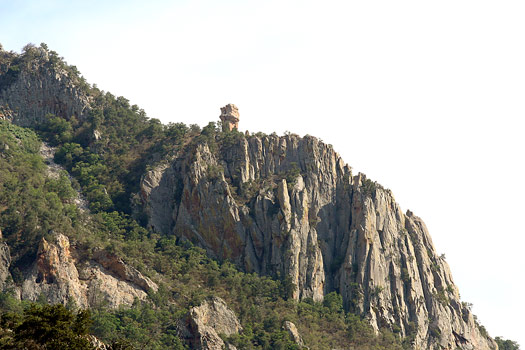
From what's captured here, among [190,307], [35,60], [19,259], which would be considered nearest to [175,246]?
[190,307]

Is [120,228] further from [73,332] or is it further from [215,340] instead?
[73,332]

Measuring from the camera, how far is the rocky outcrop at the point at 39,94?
436ft

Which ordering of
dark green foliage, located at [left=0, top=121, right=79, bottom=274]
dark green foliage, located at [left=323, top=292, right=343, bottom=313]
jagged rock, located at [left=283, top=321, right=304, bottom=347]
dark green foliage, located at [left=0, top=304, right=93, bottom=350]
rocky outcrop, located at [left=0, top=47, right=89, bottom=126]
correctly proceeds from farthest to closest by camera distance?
rocky outcrop, located at [left=0, top=47, right=89, bottom=126] < dark green foliage, located at [left=323, top=292, right=343, bottom=313] < jagged rock, located at [left=283, top=321, right=304, bottom=347] < dark green foliage, located at [left=0, top=121, right=79, bottom=274] < dark green foliage, located at [left=0, top=304, right=93, bottom=350]

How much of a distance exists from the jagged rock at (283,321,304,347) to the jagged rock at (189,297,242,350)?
580 cm

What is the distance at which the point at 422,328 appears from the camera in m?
111

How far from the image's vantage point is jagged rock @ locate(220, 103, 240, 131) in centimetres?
13612

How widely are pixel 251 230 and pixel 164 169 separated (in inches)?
685

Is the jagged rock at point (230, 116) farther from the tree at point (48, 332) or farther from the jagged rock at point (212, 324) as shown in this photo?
the tree at point (48, 332)

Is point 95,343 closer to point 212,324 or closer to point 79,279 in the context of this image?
point 79,279

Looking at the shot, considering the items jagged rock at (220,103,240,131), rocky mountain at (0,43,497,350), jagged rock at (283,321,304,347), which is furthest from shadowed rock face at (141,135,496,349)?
jagged rock at (220,103,240,131)

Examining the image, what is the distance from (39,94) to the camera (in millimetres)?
133875

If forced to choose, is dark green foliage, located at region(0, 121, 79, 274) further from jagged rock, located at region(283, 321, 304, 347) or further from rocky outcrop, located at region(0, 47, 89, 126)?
jagged rock, located at region(283, 321, 304, 347)

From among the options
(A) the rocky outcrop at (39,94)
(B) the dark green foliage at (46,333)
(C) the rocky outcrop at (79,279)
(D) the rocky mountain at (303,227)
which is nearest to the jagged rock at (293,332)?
(D) the rocky mountain at (303,227)

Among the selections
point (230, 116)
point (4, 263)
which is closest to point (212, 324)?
point (4, 263)
